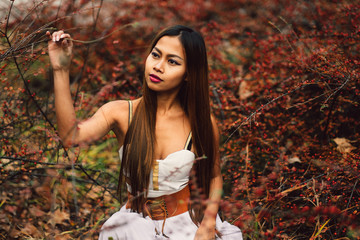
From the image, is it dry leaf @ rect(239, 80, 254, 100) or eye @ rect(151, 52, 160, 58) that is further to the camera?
dry leaf @ rect(239, 80, 254, 100)

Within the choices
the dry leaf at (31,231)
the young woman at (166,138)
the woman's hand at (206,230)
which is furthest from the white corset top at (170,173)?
the dry leaf at (31,231)

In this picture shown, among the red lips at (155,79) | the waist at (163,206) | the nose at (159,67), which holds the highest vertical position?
the nose at (159,67)

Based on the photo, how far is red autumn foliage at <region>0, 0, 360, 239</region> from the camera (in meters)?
2.26

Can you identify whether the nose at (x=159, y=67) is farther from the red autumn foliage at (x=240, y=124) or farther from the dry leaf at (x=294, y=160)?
the dry leaf at (x=294, y=160)

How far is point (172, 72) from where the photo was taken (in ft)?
6.61

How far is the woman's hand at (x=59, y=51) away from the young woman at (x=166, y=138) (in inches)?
14.2

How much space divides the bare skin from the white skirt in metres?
0.10

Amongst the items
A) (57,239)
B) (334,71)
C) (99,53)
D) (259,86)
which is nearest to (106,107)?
(57,239)

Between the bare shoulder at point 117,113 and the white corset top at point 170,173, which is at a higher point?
the bare shoulder at point 117,113

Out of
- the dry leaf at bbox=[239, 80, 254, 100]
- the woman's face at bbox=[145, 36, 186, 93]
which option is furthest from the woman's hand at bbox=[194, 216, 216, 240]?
the dry leaf at bbox=[239, 80, 254, 100]

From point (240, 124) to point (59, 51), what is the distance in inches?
50.5

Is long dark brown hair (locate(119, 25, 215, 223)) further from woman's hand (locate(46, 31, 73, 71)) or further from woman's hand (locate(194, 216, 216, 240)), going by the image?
woman's hand (locate(46, 31, 73, 71))

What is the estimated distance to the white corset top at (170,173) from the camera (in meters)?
2.04

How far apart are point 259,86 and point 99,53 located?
205 centimetres
